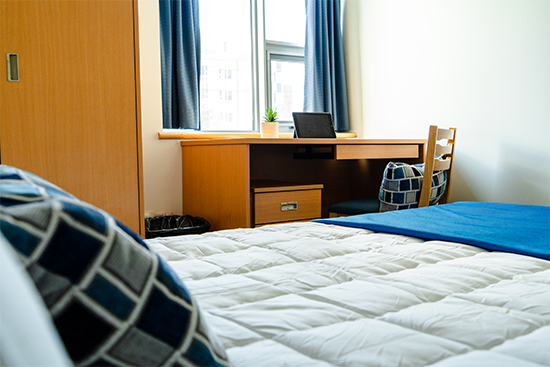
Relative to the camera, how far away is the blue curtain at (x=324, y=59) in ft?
11.8

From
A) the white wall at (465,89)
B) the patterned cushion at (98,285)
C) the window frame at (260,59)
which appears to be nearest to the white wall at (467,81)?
the white wall at (465,89)

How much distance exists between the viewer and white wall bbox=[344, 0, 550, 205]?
2697 millimetres

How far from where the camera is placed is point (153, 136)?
289 cm

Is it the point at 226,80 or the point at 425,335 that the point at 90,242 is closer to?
the point at 425,335

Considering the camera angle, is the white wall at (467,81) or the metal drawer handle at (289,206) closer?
the metal drawer handle at (289,206)

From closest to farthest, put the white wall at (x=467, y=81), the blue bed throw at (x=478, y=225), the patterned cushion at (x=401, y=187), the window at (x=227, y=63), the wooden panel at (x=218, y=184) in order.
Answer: the blue bed throw at (x=478, y=225) → the wooden panel at (x=218, y=184) → the patterned cushion at (x=401, y=187) → the white wall at (x=467, y=81) → the window at (x=227, y=63)

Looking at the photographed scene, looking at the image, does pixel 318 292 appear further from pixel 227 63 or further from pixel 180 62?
pixel 227 63

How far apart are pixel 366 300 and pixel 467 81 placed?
2.70m

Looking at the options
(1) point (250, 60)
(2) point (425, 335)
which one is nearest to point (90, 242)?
(2) point (425, 335)

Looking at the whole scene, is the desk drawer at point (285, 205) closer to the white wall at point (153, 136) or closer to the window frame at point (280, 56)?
the white wall at point (153, 136)

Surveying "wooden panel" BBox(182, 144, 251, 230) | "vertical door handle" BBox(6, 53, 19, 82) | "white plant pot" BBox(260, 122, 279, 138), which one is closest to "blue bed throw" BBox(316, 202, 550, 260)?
"wooden panel" BBox(182, 144, 251, 230)

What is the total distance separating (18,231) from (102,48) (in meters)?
1.89

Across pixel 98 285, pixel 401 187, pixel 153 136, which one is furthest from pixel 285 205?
pixel 98 285

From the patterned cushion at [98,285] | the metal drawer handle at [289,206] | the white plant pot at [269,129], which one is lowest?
the metal drawer handle at [289,206]
